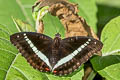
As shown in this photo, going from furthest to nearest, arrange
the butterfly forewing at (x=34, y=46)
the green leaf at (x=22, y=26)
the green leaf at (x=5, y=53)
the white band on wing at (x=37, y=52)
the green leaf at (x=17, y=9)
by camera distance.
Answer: the green leaf at (x=17, y=9) < the green leaf at (x=22, y=26) < the white band on wing at (x=37, y=52) < the butterfly forewing at (x=34, y=46) < the green leaf at (x=5, y=53)

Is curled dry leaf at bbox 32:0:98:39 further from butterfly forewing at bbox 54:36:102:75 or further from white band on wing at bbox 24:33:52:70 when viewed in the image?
white band on wing at bbox 24:33:52:70

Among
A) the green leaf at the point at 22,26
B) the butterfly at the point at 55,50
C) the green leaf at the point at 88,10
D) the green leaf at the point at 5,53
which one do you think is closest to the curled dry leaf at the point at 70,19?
the butterfly at the point at 55,50

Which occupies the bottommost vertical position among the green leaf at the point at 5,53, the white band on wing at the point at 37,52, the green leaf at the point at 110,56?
the green leaf at the point at 110,56

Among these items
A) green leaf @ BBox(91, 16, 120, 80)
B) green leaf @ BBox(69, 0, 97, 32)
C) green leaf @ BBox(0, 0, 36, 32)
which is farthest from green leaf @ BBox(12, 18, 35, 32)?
green leaf @ BBox(69, 0, 97, 32)

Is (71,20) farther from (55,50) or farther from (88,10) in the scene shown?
(88,10)

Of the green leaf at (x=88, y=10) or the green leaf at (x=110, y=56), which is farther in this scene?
the green leaf at (x=88, y=10)

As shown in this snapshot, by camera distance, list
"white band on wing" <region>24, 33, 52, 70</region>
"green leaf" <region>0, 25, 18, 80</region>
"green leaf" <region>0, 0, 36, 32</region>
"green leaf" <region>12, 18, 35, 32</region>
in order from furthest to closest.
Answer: "green leaf" <region>0, 0, 36, 32</region> → "green leaf" <region>12, 18, 35, 32</region> → "white band on wing" <region>24, 33, 52, 70</region> → "green leaf" <region>0, 25, 18, 80</region>

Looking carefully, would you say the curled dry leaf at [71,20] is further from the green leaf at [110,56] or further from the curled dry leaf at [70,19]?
the green leaf at [110,56]
